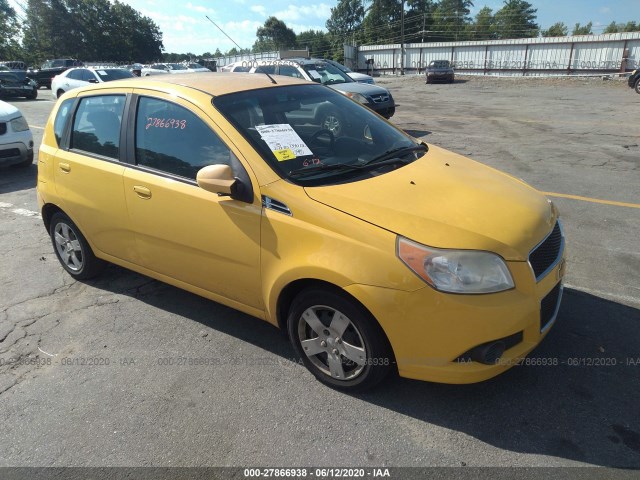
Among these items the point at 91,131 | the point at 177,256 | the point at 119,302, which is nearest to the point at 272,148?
the point at 177,256

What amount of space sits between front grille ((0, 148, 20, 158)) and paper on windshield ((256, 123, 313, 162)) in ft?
23.7

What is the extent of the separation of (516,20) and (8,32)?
249ft

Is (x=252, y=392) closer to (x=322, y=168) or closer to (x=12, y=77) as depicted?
(x=322, y=168)

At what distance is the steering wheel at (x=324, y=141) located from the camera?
3.17m

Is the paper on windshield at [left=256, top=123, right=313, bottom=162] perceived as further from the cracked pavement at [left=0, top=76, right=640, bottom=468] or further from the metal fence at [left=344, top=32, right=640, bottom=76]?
the metal fence at [left=344, top=32, right=640, bottom=76]

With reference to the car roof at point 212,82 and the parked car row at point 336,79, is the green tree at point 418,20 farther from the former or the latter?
the car roof at point 212,82

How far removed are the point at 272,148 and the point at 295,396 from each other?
153 centimetres

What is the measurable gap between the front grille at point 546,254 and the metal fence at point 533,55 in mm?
34718

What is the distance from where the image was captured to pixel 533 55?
1364 inches

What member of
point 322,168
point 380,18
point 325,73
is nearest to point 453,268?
point 322,168

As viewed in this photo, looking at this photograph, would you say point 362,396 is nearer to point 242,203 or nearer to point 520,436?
point 520,436

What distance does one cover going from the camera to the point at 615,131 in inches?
441

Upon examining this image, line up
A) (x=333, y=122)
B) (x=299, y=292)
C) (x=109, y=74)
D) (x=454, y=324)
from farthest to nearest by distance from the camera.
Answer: (x=109, y=74), (x=333, y=122), (x=299, y=292), (x=454, y=324)

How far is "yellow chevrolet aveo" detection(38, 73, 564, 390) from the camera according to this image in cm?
234
